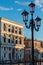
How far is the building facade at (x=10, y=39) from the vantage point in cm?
3634

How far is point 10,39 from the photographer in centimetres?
3891

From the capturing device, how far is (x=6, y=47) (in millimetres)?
36969

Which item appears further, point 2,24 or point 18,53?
point 18,53

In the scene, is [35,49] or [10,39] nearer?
[10,39]

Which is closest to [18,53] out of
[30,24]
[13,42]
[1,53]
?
[13,42]

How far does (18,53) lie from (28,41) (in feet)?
20.9

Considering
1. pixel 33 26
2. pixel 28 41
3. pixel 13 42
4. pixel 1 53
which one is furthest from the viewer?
pixel 28 41

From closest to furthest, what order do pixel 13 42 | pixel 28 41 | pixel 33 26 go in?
pixel 33 26
pixel 13 42
pixel 28 41

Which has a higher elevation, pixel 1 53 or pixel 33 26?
pixel 33 26

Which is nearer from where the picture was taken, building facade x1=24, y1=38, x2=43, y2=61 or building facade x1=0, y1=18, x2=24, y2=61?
building facade x1=0, y1=18, x2=24, y2=61

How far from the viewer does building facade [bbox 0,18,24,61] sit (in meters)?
36.3

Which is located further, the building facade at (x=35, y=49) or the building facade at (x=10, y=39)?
the building facade at (x=35, y=49)

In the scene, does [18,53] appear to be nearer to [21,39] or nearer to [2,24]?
[21,39]

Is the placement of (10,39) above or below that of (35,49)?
above
